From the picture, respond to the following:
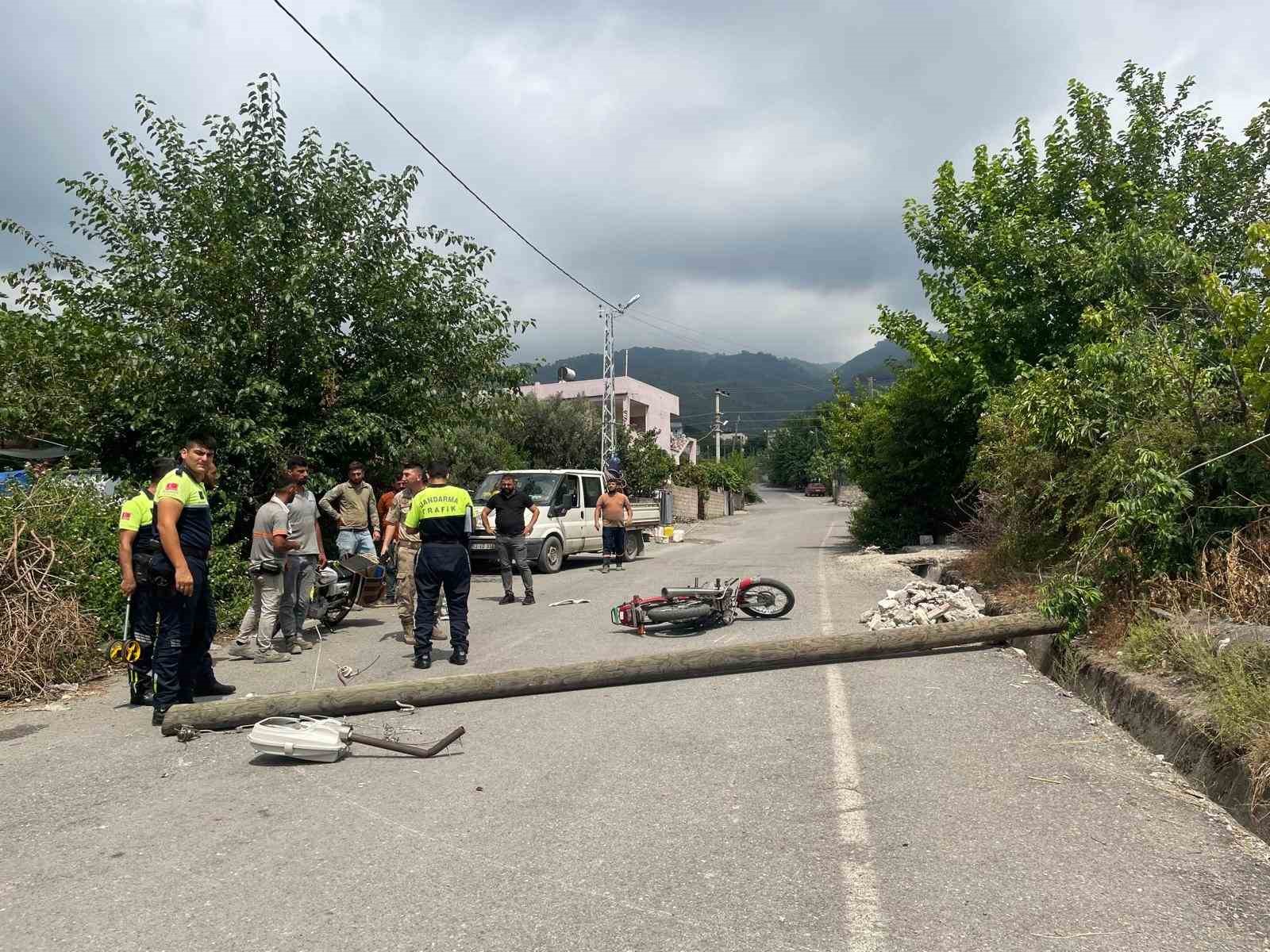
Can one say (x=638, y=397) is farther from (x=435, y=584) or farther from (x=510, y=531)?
(x=435, y=584)

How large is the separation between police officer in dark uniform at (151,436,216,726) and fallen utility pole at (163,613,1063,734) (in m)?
0.33

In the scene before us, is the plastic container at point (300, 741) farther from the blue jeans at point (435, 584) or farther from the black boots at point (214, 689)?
the blue jeans at point (435, 584)

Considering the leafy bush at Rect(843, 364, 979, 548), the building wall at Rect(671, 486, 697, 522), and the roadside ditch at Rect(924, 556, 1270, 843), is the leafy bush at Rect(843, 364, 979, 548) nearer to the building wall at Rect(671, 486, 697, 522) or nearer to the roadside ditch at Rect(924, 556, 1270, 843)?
the roadside ditch at Rect(924, 556, 1270, 843)

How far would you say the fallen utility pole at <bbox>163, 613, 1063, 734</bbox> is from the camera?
6.20m

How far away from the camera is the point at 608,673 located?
22.7 ft

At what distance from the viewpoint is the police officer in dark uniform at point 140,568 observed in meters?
6.58

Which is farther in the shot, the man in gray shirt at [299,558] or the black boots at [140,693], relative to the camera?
the man in gray shirt at [299,558]

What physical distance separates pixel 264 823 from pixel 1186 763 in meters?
4.90

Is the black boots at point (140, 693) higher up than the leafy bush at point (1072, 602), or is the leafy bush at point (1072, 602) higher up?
the leafy bush at point (1072, 602)

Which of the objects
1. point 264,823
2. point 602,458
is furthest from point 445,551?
point 602,458

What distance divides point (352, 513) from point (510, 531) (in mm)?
2222

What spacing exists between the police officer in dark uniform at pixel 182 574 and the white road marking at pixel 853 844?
14.5 feet

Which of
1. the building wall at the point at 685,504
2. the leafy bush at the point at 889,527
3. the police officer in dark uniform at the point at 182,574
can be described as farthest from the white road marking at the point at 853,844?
the building wall at the point at 685,504

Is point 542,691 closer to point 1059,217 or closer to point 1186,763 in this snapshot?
point 1186,763
